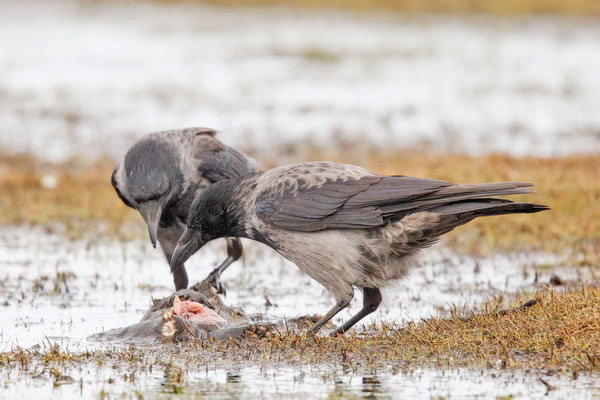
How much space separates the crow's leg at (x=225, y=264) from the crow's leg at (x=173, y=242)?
0.22 meters

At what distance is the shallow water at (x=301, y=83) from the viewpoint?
647 inches

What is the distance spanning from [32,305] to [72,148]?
28.2ft

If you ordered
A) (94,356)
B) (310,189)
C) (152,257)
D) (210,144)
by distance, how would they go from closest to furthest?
(94,356) → (310,189) → (210,144) → (152,257)

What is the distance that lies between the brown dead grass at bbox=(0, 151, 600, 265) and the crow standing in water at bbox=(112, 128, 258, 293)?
8.61 feet

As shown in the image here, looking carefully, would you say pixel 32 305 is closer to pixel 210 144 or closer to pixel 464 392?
pixel 210 144

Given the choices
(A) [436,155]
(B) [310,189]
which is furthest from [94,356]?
(A) [436,155]

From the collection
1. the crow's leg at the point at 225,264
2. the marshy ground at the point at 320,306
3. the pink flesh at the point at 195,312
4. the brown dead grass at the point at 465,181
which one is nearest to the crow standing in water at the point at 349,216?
the marshy ground at the point at 320,306

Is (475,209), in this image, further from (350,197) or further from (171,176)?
(171,176)

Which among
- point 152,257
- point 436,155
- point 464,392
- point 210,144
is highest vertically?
point 436,155

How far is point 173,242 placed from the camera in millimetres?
7707

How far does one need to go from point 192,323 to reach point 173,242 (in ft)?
4.61

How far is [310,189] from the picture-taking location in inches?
251

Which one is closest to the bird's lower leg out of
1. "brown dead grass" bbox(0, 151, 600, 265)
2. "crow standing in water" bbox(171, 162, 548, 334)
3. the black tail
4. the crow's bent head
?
"crow standing in water" bbox(171, 162, 548, 334)

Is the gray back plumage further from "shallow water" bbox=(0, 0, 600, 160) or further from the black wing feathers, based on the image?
"shallow water" bbox=(0, 0, 600, 160)
